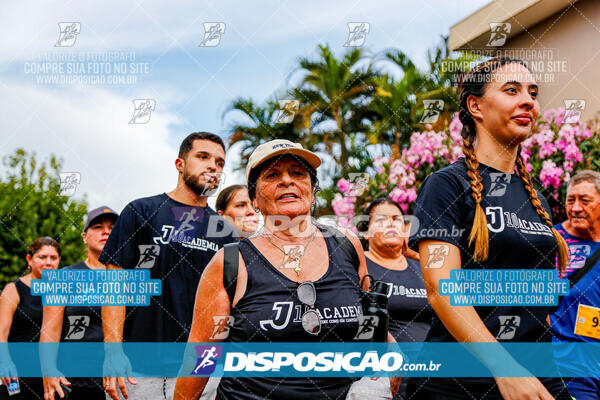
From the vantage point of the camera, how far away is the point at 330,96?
15.4 m

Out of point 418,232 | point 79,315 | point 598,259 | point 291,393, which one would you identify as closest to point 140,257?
point 79,315

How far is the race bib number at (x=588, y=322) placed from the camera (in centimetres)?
342

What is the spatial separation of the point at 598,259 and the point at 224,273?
2737mm

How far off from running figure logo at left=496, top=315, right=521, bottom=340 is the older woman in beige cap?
577mm

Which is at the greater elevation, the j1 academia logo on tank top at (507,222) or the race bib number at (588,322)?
the j1 academia logo on tank top at (507,222)

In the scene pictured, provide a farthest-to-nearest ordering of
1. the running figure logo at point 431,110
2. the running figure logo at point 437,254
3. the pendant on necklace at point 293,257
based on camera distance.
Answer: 1. the running figure logo at point 431,110
2. the pendant on necklace at point 293,257
3. the running figure logo at point 437,254

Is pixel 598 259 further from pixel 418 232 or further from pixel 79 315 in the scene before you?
pixel 79 315

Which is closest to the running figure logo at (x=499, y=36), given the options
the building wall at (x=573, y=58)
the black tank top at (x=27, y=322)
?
the building wall at (x=573, y=58)

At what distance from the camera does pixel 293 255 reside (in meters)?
2.36

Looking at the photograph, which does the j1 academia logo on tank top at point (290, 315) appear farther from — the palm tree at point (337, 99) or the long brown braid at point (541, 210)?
the palm tree at point (337, 99)

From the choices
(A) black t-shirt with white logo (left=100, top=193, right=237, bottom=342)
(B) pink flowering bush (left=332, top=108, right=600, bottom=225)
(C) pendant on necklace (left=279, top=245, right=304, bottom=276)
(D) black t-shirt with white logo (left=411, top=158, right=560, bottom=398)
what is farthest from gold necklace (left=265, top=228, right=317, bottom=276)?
(B) pink flowering bush (left=332, top=108, right=600, bottom=225)

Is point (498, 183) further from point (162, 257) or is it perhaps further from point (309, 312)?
point (162, 257)

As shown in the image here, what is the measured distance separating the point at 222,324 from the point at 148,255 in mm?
1568

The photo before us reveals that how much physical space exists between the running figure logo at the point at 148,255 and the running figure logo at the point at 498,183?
2.27 m
